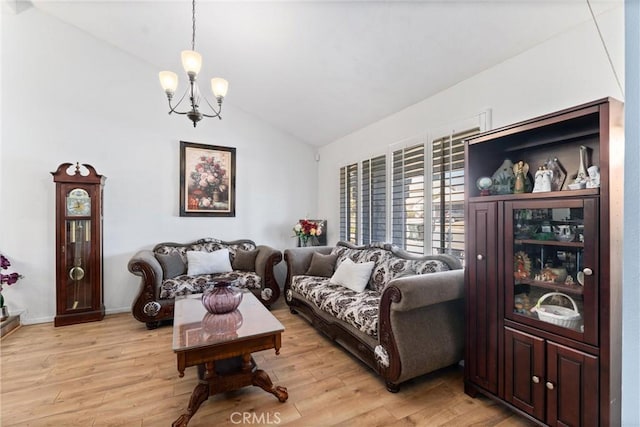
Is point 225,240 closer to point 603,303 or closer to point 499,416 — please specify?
point 499,416

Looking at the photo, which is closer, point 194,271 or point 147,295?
point 147,295

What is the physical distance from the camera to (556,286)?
1629 mm

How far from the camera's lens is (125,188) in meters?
3.77

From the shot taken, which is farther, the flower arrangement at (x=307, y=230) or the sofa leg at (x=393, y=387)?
the flower arrangement at (x=307, y=230)

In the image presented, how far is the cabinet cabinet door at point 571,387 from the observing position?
1420 millimetres

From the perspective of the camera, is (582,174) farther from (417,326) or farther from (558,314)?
(417,326)

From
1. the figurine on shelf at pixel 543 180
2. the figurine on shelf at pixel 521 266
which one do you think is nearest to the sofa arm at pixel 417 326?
the figurine on shelf at pixel 521 266

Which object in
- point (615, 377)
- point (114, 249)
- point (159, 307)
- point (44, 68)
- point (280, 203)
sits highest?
point (44, 68)

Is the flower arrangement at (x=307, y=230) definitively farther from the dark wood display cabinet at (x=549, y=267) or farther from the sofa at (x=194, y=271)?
the dark wood display cabinet at (x=549, y=267)

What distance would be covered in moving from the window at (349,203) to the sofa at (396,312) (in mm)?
947

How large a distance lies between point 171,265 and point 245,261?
936 mm

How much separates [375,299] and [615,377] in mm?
1550

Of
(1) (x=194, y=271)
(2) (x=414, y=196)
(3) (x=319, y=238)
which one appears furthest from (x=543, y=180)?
(1) (x=194, y=271)

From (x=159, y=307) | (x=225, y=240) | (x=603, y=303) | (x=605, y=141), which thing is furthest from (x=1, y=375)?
(x=605, y=141)
